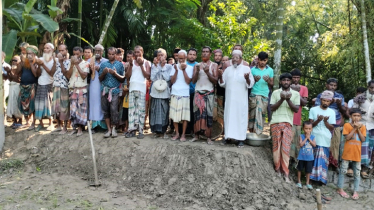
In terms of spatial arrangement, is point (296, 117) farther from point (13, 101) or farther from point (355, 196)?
point (13, 101)

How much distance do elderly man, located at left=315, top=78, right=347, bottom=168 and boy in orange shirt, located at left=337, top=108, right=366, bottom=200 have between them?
315 millimetres

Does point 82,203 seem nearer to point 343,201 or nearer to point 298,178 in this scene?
point 298,178

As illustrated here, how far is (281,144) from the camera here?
5496 mm

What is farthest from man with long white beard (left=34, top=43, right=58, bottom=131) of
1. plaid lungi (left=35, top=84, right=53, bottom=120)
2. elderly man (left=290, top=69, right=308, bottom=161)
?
elderly man (left=290, top=69, right=308, bottom=161)

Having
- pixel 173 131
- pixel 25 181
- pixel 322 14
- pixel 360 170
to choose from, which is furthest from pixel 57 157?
pixel 322 14

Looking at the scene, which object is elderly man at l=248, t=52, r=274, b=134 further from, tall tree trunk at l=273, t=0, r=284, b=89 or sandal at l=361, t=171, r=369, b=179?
sandal at l=361, t=171, r=369, b=179

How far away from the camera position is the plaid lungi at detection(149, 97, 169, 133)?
610 centimetres

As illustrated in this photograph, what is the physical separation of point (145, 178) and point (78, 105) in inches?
80.9

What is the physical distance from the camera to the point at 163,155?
18.3 ft

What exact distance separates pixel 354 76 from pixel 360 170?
386cm

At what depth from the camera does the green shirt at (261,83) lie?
579 cm

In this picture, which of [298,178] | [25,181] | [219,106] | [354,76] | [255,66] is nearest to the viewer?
[25,181]

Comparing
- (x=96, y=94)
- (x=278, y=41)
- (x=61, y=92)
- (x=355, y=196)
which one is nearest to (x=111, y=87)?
(x=96, y=94)

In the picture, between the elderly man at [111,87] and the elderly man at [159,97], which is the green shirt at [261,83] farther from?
the elderly man at [111,87]
